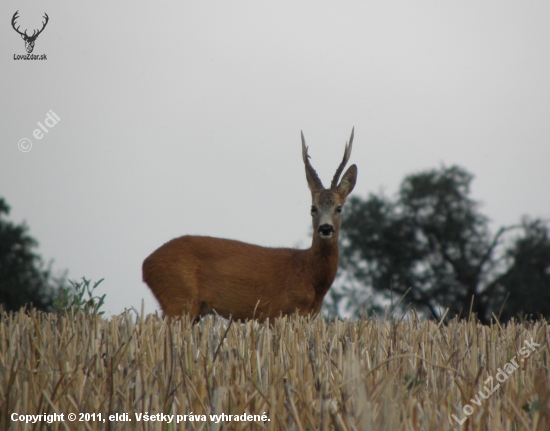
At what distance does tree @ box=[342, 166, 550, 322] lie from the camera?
28469 mm

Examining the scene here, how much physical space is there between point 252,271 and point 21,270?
79.7 ft

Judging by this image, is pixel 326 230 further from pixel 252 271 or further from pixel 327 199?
pixel 252 271

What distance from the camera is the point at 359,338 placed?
4094mm

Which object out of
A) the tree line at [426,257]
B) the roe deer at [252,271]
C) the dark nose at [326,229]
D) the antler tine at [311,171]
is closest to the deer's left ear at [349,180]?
the roe deer at [252,271]

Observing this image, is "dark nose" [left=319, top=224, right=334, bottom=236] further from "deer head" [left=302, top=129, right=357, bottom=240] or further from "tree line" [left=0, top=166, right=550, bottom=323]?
"tree line" [left=0, top=166, right=550, bottom=323]

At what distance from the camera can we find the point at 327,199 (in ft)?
26.0

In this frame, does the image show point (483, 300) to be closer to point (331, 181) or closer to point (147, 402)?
point (331, 181)

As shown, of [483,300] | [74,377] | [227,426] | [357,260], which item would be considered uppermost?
[357,260]

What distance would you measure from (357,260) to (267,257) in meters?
23.4

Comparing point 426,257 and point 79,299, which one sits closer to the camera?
point 79,299

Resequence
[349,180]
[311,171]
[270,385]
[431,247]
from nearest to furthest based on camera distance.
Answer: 1. [270,385]
2. [311,171]
3. [349,180]
4. [431,247]

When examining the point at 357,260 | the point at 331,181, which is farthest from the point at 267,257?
the point at 357,260

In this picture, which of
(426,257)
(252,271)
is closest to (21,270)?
(426,257)

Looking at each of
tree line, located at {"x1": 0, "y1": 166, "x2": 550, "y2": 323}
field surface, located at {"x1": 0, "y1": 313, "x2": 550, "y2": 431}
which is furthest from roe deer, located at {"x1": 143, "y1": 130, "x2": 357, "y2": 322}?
tree line, located at {"x1": 0, "y1": 166, "x2": 550, "y2": 323}
